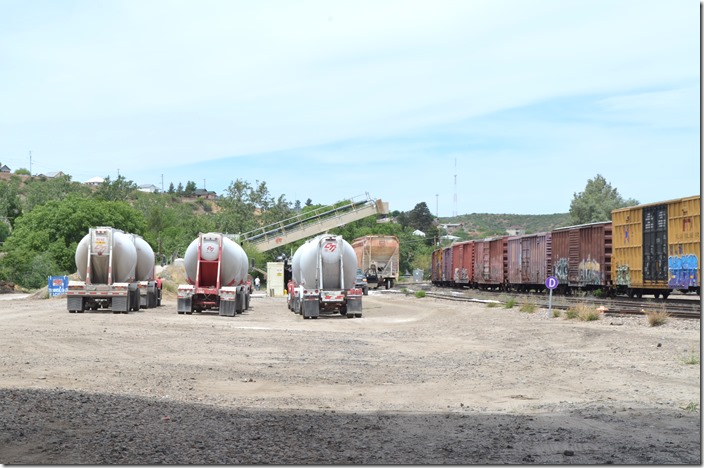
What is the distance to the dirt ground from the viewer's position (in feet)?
28.4

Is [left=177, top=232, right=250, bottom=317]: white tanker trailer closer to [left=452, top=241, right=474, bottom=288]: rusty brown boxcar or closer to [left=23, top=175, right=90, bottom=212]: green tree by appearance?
[left=452, top=241, right=474, bottom=288]: rusty brown boxcar

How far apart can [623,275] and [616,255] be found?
1.09 metres

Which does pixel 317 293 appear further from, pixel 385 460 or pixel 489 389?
pixel 385 460

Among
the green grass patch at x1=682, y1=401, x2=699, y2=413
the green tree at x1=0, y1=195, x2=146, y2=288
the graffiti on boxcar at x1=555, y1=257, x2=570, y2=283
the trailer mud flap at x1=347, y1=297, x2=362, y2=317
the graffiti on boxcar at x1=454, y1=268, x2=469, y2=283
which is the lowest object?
the green grass patch at x1=682, y1=401, x2=699, y2=413

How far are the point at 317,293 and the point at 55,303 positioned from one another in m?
14.9

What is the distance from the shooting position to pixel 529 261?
48.9 m

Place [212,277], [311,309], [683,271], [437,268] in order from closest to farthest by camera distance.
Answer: [683,271]
[311,309]
[212,277]
[437,268]

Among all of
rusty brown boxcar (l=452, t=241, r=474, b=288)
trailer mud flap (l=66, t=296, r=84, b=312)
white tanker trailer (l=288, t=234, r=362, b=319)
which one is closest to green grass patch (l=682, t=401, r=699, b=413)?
white tanker trailer (l=288, t=234, r=362, b=319)

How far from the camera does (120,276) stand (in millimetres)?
33688

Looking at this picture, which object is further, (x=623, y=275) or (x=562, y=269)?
(x=562, y=269)

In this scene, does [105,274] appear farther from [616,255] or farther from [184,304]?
[616,255]

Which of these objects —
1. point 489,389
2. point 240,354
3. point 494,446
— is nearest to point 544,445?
point 494,446

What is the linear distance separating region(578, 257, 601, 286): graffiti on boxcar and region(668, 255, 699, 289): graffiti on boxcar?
7.17 metres

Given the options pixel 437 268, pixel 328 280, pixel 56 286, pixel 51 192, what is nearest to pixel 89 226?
pixel 56 286
